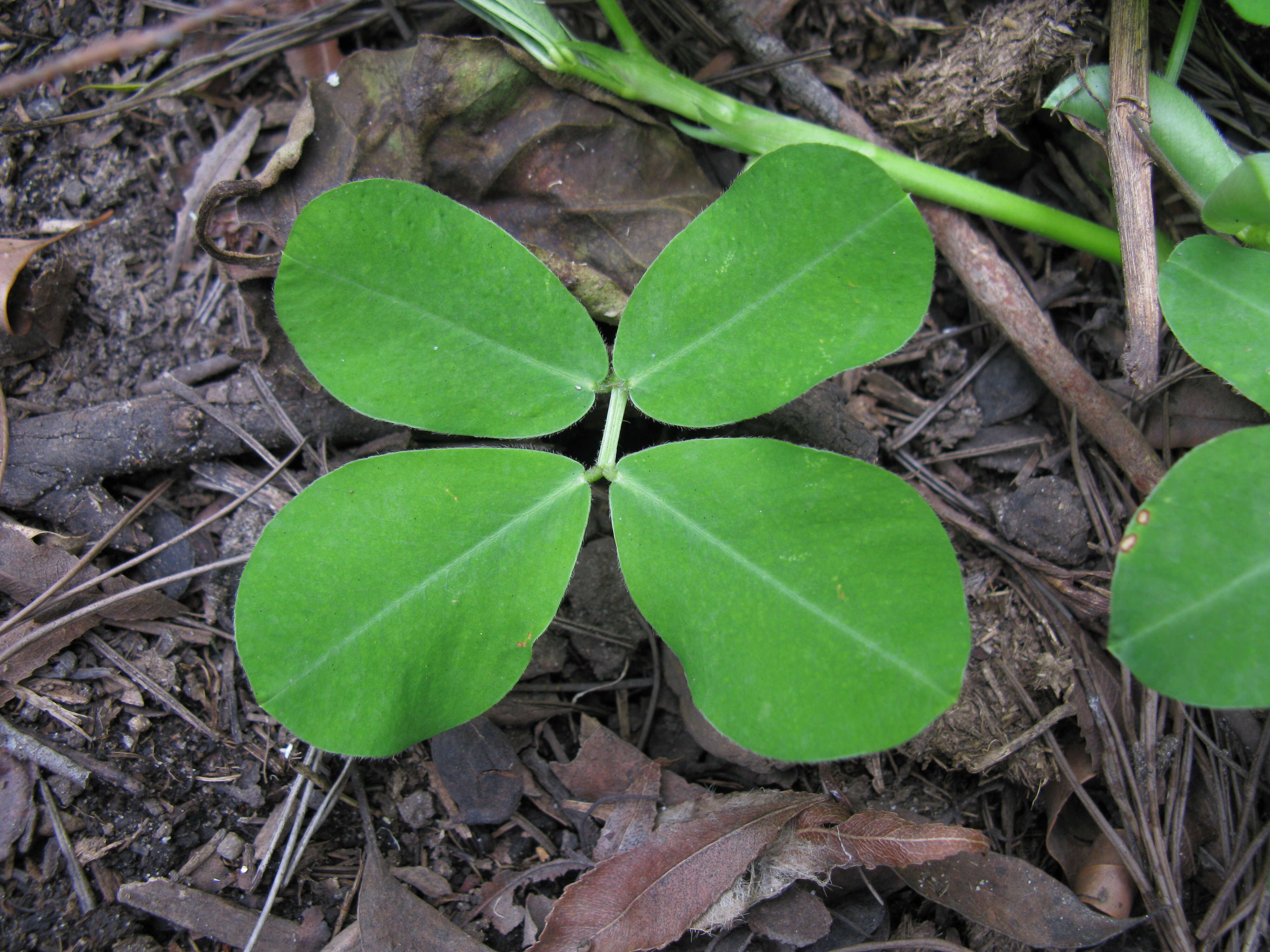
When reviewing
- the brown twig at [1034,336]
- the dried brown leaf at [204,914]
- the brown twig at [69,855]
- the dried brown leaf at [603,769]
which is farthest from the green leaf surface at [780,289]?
the brown twig at [69,855]

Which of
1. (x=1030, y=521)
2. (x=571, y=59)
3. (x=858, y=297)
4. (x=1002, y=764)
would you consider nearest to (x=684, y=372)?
(x=858, y=297)

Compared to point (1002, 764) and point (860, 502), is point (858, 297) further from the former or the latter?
point (1002, 764)

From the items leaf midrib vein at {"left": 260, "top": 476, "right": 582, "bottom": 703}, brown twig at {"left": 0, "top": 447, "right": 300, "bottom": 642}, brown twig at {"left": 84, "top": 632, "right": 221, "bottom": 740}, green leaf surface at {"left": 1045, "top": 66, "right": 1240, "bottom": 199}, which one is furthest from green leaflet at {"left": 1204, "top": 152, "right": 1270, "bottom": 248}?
brown twig at {"left": 84, "top": 632, "right": 221, "bottom": 740}

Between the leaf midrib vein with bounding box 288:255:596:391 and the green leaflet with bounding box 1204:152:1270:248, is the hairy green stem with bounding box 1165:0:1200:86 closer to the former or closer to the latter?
the green leaflet with bounding box 1204:152:1270:248

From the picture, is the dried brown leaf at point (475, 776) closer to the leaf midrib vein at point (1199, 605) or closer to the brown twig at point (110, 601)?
the brown twig at point (110, 601)

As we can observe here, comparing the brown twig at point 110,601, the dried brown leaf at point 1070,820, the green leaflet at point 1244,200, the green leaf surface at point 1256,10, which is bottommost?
the dried brown leaf at point 1070,820

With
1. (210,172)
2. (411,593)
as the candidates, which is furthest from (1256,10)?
(210,172)
